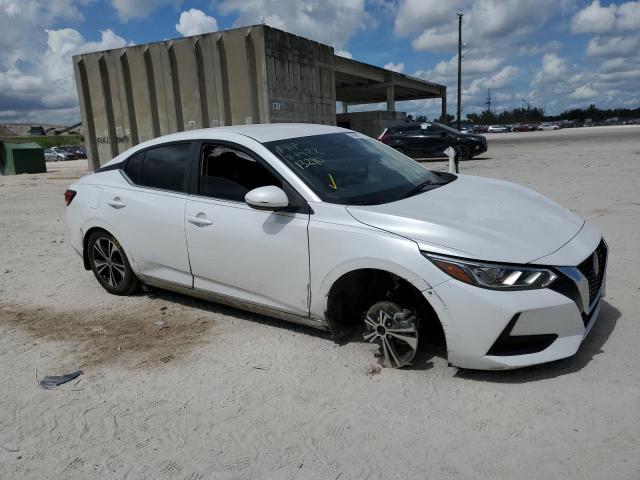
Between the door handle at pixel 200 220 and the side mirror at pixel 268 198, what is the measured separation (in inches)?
22.6

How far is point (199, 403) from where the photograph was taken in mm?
3004

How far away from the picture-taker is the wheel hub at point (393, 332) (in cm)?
313

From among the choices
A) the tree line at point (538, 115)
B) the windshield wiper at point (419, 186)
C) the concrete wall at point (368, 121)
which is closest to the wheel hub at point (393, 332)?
the windshield wiper at point (419, 186)

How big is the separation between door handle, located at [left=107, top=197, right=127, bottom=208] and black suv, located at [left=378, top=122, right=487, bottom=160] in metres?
16.3

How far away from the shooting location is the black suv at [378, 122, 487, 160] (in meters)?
19.8

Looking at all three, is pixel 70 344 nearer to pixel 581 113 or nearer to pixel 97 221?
pixel 97 221

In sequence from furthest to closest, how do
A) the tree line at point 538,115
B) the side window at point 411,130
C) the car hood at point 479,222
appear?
the tree line at point 538,115
the side window at point 411,130
the car hood at point 479,222

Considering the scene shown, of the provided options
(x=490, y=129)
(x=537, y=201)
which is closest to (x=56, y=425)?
(x=537, y=201)

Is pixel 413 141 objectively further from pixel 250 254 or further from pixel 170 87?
pixel 250 254

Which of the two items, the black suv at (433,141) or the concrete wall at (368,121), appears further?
the concrete wall at (368,121)

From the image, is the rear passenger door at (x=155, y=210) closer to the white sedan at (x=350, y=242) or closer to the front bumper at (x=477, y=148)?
the white sedan at (x=350, y=242)

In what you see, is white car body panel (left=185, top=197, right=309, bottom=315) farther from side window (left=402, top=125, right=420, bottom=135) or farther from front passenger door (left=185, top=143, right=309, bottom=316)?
side window (left=402, top=125, right=420, bottom=135)

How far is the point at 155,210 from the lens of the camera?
420cm

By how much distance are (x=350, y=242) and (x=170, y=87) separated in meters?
17.6
